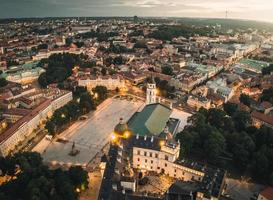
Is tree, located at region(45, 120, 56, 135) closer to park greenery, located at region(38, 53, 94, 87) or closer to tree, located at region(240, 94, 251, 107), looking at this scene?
park greenery, located at region(38, 53, 94, 87)

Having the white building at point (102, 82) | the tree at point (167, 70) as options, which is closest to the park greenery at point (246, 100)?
the tree at point (167, 70)

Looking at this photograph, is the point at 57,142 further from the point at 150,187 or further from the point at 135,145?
the point at 150,187

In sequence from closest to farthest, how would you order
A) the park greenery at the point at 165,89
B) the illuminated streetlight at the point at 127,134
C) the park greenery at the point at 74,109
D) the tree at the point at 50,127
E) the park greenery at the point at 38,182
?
the park greenery at the point at 38,182 < the illuminated streetlight at the point at 127,134 < the tree at the point at 50,127 < the park greenery at the point at 74,109 < the park greenery at the point at 165,89

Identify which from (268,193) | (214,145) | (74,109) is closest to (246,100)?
(214,145)

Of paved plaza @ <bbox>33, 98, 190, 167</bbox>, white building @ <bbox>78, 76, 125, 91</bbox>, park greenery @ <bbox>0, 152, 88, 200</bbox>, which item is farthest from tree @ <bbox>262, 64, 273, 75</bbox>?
park greenery @ <bbox>0, 152, 88, 200</bbox>

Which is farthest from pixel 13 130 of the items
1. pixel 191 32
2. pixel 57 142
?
pixel 191 32

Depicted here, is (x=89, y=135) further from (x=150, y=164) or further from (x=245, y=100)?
(x=245, y=100)

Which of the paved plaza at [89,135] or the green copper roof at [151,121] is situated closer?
the green copper roof at [151,121]

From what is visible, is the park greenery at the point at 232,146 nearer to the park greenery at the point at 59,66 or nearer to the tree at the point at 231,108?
the tree at the point at 231,108
